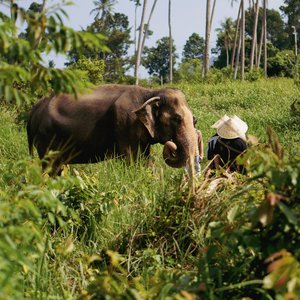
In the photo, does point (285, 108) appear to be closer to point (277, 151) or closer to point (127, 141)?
point (127, 141)

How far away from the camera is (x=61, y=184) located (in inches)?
109

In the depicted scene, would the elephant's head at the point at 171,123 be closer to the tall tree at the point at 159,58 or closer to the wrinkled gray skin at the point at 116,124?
the wrinkled gray skin at the point at 116,124

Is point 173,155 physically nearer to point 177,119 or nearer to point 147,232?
point 177,119

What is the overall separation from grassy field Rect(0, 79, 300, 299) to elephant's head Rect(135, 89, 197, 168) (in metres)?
0.48

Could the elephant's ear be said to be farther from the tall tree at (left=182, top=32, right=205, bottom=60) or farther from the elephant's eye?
the tall tree at (left=182, top=32, right=205, bottom=60)

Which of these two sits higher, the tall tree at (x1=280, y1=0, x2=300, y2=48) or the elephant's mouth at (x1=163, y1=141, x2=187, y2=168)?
the tall tree at (x1=280, y1=0, x2=300, y2=48)

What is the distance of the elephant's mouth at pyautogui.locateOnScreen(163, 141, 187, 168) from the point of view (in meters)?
6.62

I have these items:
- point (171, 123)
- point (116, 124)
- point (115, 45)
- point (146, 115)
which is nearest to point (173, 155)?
point (171, 123)

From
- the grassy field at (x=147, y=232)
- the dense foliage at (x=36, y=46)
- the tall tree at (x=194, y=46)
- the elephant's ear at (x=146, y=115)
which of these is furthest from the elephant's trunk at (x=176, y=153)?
the tall tree at (x=194, y=46)

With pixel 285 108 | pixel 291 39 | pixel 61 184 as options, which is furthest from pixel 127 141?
pixel 291 39

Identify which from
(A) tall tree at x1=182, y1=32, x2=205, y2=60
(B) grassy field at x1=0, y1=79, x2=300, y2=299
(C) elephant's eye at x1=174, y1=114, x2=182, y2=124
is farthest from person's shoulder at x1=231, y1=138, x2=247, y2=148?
(A) tall tree at x1=182, y1=32, x2=205, y2=60

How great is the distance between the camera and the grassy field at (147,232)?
7.92ft

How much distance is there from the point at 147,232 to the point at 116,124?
2.92 metres

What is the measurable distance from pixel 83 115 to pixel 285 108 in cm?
787
